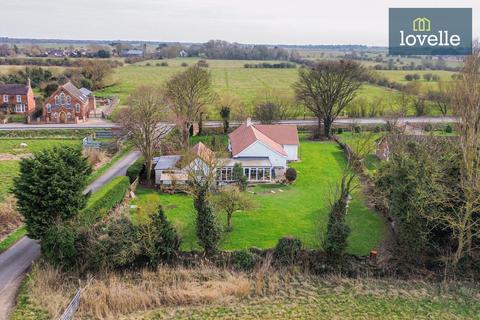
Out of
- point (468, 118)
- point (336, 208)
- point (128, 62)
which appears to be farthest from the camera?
point (128, 62)

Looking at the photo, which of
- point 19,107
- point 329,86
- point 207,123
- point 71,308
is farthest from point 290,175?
point 19,107

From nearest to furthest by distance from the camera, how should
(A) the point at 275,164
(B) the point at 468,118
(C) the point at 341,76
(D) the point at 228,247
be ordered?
(B) the point at 468,118 < (D) the point at 228,247 < (A) the point at 275,164 < (C) the point at 341,76

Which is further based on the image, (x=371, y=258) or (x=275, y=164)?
(x=275, y=164)

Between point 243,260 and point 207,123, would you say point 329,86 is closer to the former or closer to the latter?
point 207,123

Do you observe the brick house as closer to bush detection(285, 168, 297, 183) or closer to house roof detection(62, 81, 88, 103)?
house roof detection(62, 81, 88, 103)

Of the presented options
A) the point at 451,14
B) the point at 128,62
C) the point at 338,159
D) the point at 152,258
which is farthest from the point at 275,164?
the point at 128,62

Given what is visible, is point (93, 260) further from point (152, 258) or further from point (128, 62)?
point (128, 62)

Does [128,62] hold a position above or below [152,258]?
above
